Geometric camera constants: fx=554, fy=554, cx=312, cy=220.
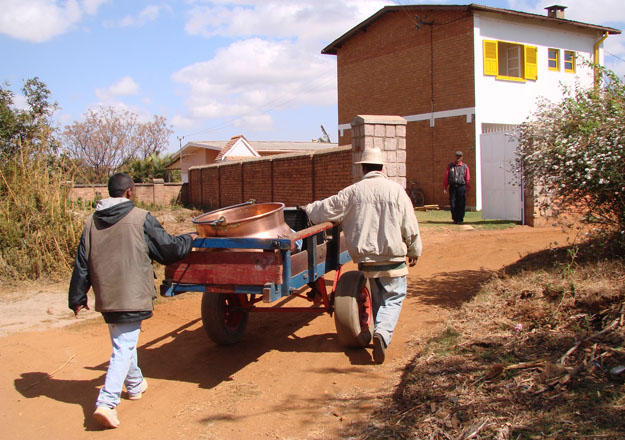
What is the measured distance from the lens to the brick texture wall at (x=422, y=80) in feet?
65.3

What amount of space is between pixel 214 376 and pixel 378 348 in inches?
61.0

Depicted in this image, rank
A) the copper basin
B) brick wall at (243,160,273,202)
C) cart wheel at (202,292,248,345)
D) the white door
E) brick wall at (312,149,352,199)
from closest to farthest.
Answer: the copper basin, cart wheel at (202,292,248,345), brick wall at (312,149,352,199), the white door, brick wall at (243,160,273,202)

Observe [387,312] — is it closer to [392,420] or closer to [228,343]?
[392,420]

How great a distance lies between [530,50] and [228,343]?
19224 mm

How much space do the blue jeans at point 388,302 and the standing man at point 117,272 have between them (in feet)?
6.66

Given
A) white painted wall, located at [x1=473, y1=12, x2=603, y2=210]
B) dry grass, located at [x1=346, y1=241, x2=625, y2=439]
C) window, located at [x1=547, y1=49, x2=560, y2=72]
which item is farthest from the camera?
window, located at [x1=547, y1=49, x2=560, y2=72]

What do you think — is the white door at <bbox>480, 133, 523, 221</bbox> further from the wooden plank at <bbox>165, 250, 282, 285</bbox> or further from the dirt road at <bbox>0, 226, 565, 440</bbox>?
the wooden plank at <bbox>165, 250, 282, 285</bbox>

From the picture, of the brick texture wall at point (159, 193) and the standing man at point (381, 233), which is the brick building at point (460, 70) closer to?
the brick texture wall at point (159, 193)

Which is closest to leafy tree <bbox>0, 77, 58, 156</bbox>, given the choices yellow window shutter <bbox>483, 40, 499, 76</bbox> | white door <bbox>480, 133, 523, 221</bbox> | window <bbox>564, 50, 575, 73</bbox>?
white door <bbox>480, 133, 523, 221</bbox>

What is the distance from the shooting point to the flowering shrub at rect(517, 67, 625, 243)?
18.6 ft

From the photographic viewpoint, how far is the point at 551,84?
2183cm

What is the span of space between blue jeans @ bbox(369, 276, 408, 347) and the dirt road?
348mm

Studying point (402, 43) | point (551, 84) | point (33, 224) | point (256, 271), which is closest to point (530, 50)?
point (551, 84)

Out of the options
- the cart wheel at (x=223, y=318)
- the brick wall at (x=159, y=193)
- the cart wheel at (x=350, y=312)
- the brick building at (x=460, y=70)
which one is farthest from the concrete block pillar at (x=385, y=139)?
the brick wall at (x=159, y=193)
